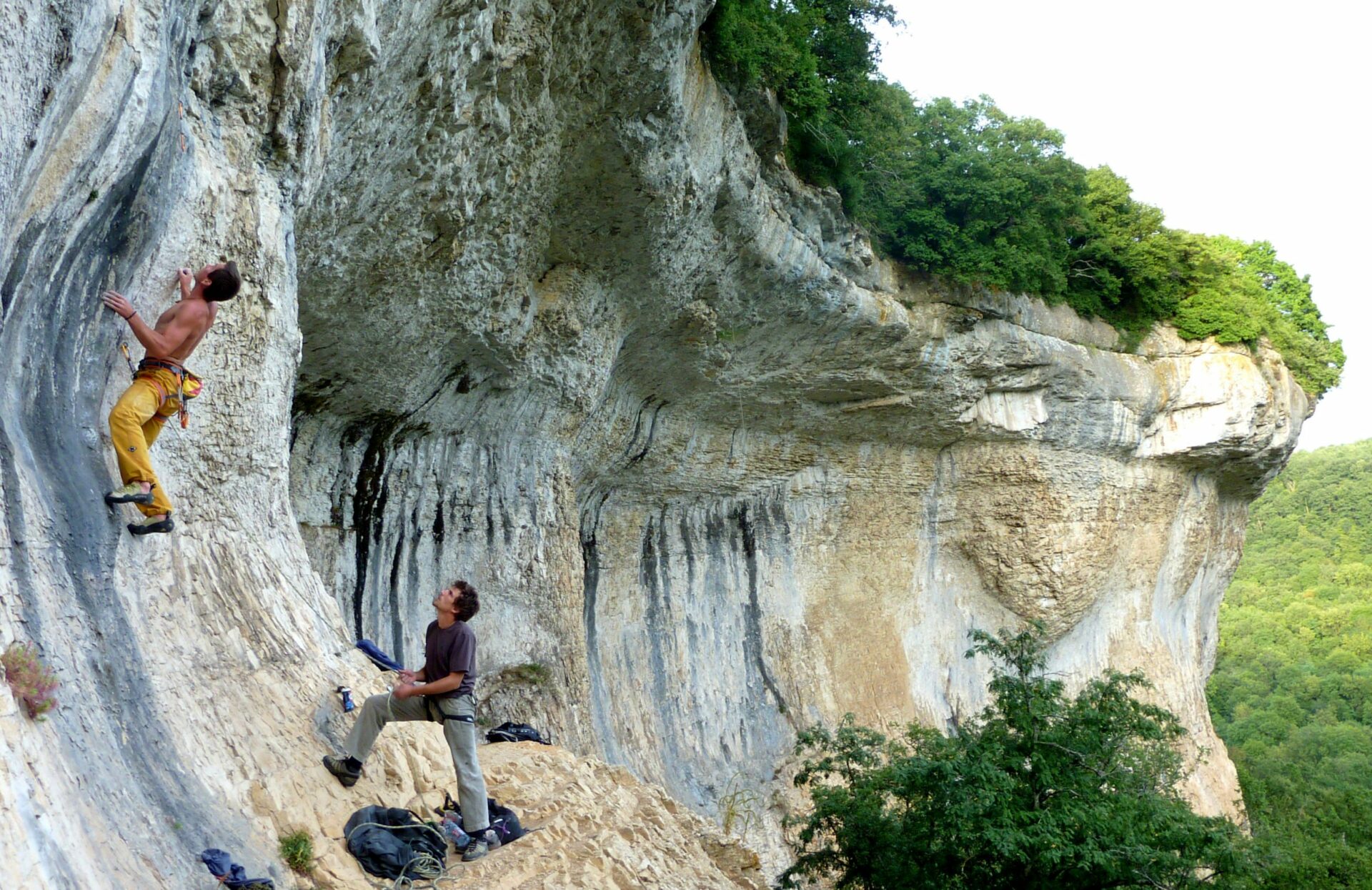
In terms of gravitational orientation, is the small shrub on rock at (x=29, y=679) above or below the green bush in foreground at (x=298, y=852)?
above

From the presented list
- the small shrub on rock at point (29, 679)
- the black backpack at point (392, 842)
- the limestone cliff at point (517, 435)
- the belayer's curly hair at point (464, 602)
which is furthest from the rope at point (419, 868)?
the small shrub on rock at point (29, 679)

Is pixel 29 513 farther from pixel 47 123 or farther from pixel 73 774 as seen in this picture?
pixel 47 123

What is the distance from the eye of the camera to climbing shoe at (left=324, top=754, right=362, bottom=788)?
4352mm

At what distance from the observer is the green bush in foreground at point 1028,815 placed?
650 centimetres

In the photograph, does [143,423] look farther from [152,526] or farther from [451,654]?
[451,654]

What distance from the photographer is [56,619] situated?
344 centimetres

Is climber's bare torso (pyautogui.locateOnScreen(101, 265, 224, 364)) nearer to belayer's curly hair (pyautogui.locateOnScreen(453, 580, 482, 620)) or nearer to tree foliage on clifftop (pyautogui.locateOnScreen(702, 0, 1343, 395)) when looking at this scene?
belayer's curly hair (pyautogui.locateOnScreen(453, 580, 482, 620))

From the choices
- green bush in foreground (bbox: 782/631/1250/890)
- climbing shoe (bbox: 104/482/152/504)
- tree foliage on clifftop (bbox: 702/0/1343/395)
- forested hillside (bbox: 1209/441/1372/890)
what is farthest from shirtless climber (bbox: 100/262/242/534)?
forested hillside (bbox: 1209/441/1372/890)

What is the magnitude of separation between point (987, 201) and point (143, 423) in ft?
41.3

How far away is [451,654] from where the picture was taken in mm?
4434

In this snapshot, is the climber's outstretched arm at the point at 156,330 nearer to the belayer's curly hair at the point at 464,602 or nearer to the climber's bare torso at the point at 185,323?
the climber's bare torso at the point at 185,323

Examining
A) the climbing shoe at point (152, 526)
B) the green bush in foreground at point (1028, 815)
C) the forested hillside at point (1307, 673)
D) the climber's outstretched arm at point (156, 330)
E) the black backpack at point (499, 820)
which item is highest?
the climber's outstretched arm at point (156, 330)

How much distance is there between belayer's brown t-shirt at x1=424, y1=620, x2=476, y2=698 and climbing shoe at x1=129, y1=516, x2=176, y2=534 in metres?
1.12

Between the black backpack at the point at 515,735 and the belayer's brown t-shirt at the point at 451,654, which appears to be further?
the black backpack at the point at 515,735
